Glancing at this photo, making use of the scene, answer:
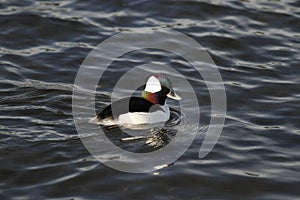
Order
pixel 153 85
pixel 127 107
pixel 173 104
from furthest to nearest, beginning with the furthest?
pixel 173 104, pixel 153 85, pixel 127 107

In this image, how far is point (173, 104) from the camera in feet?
37.9

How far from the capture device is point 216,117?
1069 cm

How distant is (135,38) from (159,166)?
526 cm

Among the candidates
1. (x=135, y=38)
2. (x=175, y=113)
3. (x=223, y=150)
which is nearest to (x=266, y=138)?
(x=223, y=150)

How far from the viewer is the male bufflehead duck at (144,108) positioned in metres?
10.2

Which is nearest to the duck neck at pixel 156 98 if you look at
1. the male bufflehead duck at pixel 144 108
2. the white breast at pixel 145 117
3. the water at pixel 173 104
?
the male bufflehead duck at pixel 144 108

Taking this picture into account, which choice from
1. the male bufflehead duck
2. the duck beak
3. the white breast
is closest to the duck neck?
the male bufflehead duck

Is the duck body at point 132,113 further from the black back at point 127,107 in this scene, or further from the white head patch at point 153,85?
the white head patch at point 153,85

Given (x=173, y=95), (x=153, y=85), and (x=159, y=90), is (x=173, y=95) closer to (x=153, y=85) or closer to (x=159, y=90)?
(x=159, y=90)

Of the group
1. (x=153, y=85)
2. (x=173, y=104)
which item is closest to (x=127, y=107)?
(x=153, y=85)

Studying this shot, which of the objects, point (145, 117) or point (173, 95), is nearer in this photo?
point (145, 117)

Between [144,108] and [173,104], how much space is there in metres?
1.11

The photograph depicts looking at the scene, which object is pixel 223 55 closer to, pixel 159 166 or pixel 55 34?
pixel 55 34

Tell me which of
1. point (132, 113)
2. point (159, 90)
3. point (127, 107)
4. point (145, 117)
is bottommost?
Result: point (145, 117)
